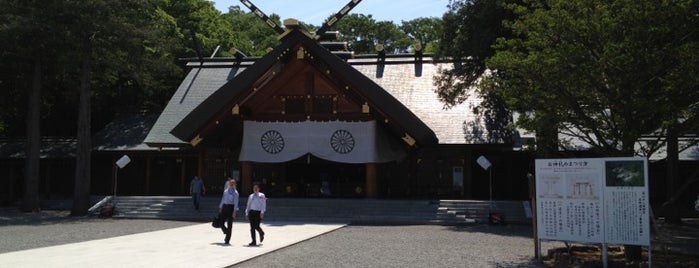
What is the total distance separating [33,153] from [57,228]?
8032 mm

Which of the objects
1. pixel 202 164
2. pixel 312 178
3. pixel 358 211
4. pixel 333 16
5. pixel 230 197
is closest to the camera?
pixel 230 197

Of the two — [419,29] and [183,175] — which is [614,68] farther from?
[419,29]

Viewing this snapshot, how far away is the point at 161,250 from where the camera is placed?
11031mm

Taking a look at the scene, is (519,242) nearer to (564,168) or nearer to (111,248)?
(564,168)

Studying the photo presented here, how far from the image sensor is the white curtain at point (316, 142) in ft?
69.2

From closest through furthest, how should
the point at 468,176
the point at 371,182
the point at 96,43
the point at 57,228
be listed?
1. the point at 57,228
2. the point at 371,182
3. the point at 96,43
4. the point at 468,176

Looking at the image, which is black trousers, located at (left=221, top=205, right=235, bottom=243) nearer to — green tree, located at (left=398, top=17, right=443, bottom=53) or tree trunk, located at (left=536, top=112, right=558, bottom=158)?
tree trunk, located at (left=536, top=112, right=558, bottom=158)

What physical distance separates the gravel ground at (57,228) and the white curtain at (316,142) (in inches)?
183

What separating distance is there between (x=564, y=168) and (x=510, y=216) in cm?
907

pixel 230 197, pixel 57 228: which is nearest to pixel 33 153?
pixel 57 228

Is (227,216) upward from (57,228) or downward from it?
upward

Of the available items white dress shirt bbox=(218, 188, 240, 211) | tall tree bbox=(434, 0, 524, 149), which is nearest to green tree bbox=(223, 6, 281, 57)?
tall tree bbox=(434, 0, 524, 149)

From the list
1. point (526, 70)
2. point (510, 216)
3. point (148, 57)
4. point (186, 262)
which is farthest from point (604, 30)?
point (148, 57)

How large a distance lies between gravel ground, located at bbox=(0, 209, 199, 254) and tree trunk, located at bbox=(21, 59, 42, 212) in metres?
0.86
